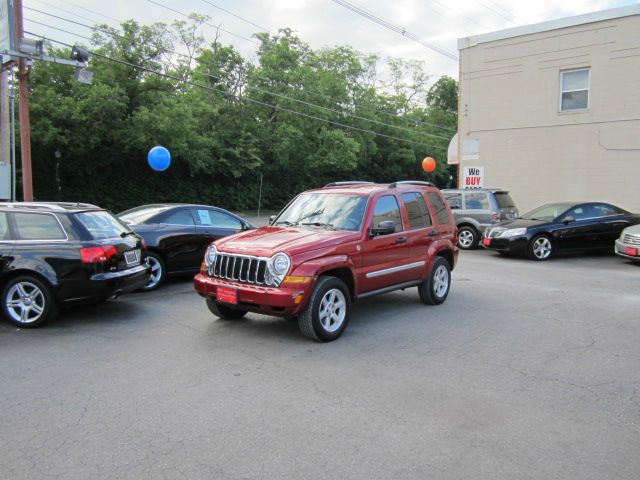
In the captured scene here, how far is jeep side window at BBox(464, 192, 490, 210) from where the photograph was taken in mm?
15242

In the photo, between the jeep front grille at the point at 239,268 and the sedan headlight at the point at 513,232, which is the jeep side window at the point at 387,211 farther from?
the sedan headlight at the point at 513,232

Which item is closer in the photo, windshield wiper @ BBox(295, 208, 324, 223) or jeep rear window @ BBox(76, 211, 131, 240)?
jeep rear window @ BBox(76, 211, 131, 240)

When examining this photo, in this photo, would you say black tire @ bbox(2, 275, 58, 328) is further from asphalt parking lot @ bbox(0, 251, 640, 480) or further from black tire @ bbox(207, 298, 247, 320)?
black tire @ bbox(207, 298, 247, 320)

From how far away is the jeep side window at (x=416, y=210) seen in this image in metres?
7.72

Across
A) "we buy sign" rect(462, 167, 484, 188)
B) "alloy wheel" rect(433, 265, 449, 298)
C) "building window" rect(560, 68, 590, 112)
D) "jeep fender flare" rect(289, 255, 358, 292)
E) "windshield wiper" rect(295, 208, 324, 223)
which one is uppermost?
"building window" rect(560, 68, 590, 112)

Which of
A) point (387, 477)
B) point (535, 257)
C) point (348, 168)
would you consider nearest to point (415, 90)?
point (348, 168)

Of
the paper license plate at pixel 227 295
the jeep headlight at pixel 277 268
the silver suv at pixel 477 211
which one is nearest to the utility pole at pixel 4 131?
the paper license plate at pixel 227 295

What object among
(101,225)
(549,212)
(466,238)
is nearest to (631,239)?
(549,212)

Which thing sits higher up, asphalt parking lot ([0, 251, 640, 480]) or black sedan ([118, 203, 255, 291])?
black sedan ([118, 203, 255, 291])

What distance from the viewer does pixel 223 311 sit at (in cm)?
696

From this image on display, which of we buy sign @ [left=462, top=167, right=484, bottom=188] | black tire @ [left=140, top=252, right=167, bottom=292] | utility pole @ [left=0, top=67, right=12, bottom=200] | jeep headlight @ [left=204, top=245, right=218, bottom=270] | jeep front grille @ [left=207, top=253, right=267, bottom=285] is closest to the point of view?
jeep front grille @ [left=207, top=253, right=267, bottom=285]

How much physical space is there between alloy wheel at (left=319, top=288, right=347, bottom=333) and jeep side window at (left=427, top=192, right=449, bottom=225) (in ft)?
8.79

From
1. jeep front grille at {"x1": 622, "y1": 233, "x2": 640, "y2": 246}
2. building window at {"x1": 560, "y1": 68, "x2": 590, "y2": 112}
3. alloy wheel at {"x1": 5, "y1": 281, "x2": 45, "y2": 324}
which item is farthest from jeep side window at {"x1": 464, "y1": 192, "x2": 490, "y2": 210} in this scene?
alloy wheel at {"x1": 5, "y1": 281, "x2": 45, "y2": 324}

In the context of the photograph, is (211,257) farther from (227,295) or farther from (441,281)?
(441,281)
